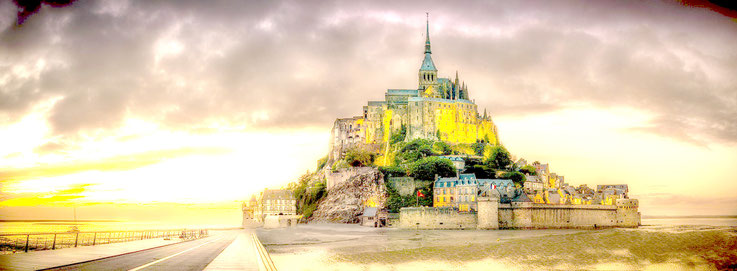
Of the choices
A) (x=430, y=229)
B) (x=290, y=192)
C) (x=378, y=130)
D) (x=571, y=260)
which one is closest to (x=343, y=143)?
(x=378, y=130)

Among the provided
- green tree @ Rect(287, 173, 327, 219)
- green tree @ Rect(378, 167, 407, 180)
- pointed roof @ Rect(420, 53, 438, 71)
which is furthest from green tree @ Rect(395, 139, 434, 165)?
pointed roof @ Rect(420, 53, 438, 71)

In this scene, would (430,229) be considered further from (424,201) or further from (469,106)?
(469,106)

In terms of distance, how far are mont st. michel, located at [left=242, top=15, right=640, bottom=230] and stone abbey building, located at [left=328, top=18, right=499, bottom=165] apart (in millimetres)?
199

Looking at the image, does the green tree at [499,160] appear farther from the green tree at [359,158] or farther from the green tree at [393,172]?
the green tree at [359,158]

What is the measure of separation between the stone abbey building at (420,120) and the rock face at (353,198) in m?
20.9

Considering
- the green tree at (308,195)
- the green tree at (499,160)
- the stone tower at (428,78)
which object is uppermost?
the stone tower at (428,78)

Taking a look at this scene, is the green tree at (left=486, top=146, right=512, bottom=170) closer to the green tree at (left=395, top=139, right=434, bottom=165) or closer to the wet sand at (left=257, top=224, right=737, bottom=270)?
the green tree at (left=395, top=139, right=434, bottom=165)

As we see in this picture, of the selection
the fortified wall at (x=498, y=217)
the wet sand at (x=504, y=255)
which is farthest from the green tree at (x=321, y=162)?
the wet sand at (x=504, y=255)

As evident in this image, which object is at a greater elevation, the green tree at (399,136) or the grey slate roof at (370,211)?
the green tree at (399,136)

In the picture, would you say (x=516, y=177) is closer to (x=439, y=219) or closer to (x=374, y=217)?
(x=439, y=219)

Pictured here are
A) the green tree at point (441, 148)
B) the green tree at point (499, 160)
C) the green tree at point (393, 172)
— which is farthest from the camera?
the green tree at point (441, 148)

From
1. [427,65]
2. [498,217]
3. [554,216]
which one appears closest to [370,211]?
[498,217]

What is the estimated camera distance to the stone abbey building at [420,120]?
313 ft

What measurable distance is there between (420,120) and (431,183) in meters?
25.6
